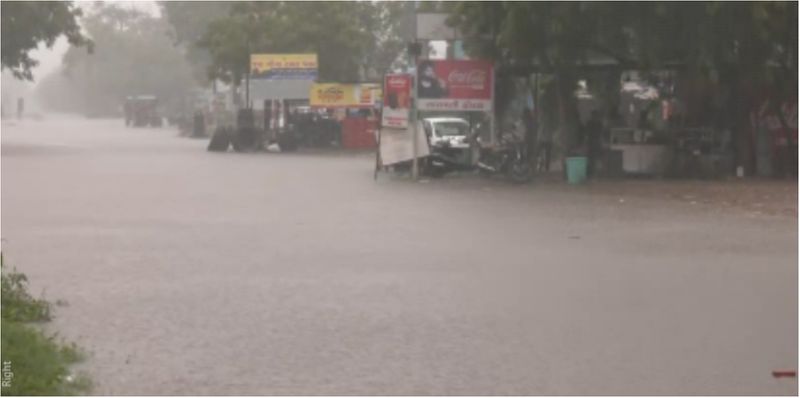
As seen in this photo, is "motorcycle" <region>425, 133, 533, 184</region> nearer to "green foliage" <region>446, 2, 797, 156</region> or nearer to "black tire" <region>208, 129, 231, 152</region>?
"green foliage" <region>446, 2, 797, 156</region>

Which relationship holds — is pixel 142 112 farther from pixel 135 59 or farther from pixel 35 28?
pixel 35 28

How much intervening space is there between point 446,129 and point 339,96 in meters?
10.7

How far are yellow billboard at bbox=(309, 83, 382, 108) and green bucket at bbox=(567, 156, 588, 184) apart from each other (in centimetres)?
2044

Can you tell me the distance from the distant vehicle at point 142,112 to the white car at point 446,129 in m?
57.4

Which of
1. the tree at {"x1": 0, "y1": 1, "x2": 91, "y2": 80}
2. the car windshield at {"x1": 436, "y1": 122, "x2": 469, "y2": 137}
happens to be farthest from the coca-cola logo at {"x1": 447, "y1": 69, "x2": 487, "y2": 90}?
the tree at {"x1": 0, "y1": 1, "x2": 91, "y2": 80}

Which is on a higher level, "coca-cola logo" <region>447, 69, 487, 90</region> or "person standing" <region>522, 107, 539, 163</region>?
"coca-cola logo" <region>447, 69, 487, 90</region>

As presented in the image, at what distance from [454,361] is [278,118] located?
43.1 metres

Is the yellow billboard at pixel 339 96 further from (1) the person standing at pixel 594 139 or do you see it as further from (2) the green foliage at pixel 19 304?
(2) the green foliage at pixel 19 304

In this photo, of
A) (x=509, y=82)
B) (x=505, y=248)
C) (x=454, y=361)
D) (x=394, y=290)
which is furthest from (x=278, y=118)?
(x=454, y=361)

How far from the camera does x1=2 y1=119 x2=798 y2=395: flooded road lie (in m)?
8.75

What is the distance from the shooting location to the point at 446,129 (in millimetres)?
37719

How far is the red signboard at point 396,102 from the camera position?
96.8ft

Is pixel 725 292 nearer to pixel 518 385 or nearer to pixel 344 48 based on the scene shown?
pixel 518 385

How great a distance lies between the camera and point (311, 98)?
47.8 meters
